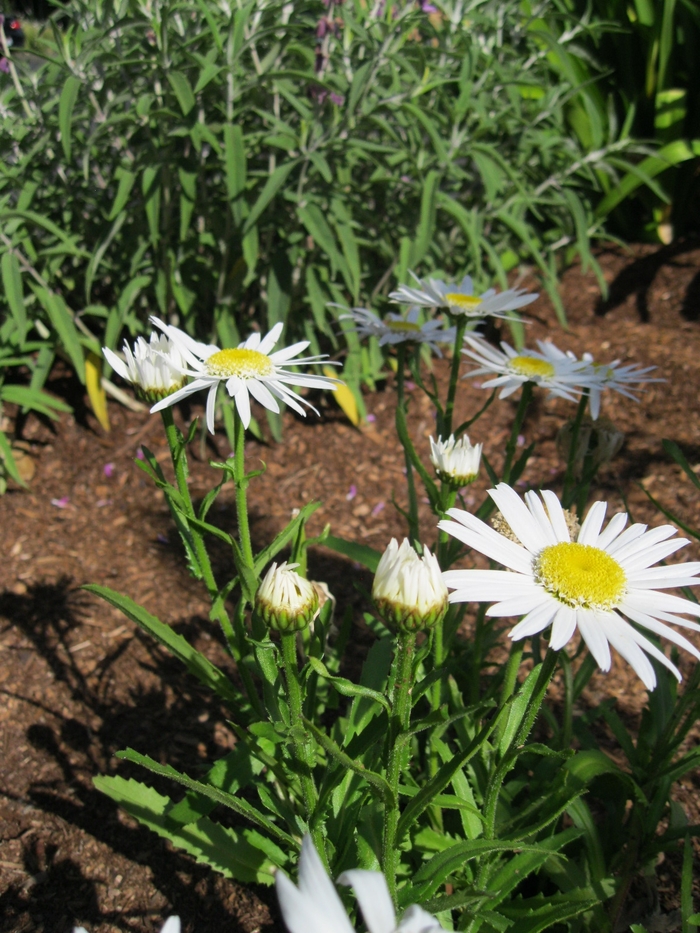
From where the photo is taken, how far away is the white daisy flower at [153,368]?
43.9 inches

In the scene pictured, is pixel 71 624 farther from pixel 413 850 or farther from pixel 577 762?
pixel 577 762

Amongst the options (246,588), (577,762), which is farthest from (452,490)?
(577,762)

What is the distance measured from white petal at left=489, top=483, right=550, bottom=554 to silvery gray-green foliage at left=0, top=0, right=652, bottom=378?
56.9 inches

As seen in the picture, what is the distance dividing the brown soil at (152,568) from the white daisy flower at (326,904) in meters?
0.89

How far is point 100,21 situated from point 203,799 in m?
2.28

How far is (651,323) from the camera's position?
3320 millimetres

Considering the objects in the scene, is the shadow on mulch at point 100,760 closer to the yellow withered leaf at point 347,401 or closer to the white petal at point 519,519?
the white petal at point 519,519

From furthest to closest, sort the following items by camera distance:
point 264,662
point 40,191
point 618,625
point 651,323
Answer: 1. point 651,323
2. point 40,191
3. point 264,662
4. point 618,625

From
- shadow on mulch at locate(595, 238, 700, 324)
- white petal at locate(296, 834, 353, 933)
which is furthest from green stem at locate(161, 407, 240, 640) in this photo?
shadow on mulch at locate(595, 238, 700, 324)

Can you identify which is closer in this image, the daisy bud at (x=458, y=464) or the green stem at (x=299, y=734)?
the green stem at (x=299, y=734)

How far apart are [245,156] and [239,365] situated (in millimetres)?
1502

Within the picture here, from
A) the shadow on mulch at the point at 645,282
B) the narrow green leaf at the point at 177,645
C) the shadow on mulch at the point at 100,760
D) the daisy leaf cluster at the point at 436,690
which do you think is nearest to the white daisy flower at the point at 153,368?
the daisy leaf cluster at the point at 436,690

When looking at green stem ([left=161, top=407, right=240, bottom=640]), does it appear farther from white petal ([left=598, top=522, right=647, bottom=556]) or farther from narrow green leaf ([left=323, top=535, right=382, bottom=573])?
white petal ([left=598, top=522, right=647, bottom=556])

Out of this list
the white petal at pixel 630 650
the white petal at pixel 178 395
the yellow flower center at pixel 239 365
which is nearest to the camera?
the white petal at pixel 630 650
